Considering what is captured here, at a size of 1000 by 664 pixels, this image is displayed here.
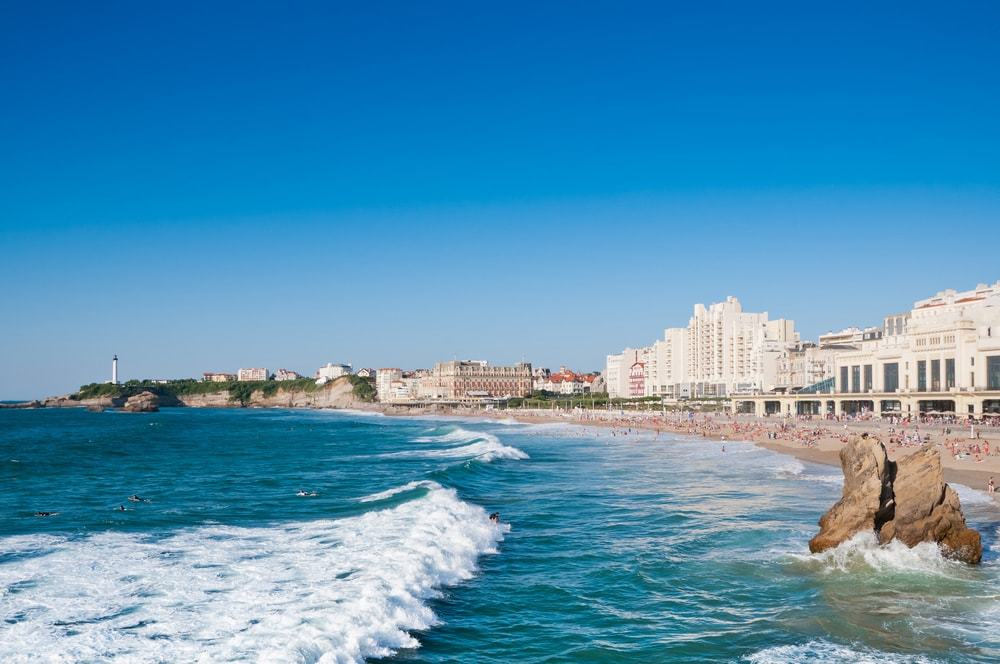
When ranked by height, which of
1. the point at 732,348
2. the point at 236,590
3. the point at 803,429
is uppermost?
the point at 732,348

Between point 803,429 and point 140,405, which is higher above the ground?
point 803,429

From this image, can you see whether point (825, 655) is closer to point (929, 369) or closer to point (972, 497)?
point (972, 497)

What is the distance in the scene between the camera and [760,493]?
3269 cm

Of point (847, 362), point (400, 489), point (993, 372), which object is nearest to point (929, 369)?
point (993, 372)

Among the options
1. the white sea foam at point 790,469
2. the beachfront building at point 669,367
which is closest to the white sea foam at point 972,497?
the white sea foam at point 790,469

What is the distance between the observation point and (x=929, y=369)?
268 feet

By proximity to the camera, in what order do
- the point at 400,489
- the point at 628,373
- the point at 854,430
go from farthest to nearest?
the point at 628,373 → the point at 854,430 → the point at 400,489

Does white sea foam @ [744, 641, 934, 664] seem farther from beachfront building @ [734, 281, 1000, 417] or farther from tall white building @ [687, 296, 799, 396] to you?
tall white building @ [687, 296, 799, 396]

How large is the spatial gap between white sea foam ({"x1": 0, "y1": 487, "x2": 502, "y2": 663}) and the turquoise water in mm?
71

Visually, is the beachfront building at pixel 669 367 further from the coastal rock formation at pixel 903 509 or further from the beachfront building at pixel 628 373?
the coastal rock formation at pixel 903 509

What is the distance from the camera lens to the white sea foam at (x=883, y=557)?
1830 centimetres

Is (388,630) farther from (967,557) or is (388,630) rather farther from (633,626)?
(967,557)

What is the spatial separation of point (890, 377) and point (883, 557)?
7667cm

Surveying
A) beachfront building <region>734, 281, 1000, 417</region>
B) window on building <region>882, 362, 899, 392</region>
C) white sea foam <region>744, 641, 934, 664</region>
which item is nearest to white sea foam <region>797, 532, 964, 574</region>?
white sea foam <region>744, 641, 934, 664</region>
